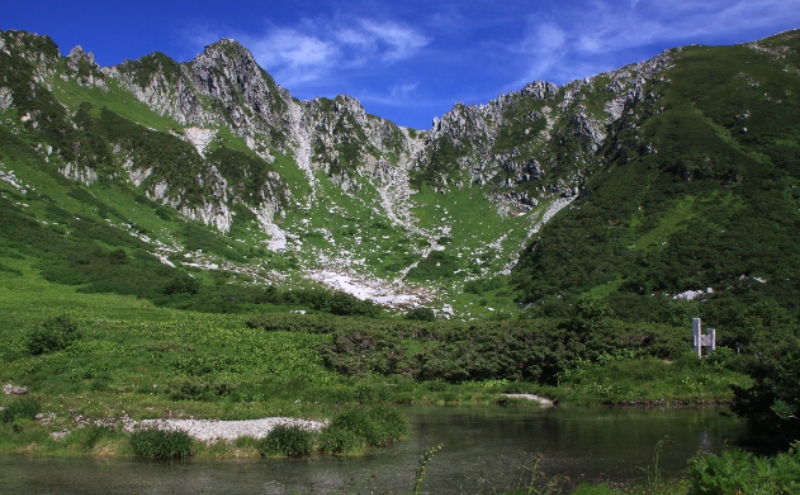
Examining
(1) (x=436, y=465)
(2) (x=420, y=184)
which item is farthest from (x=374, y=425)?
(2) (x=420, y=184)

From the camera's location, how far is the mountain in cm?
6944

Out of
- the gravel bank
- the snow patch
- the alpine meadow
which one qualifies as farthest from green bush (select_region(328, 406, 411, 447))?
the snow patch

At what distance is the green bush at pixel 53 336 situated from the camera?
3388 centimetres

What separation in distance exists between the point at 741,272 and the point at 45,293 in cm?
7308

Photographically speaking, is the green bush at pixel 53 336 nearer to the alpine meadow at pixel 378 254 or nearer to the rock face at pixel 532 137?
the alpine meadow at pixel 378 254

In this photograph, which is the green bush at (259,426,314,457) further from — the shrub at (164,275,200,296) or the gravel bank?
the shrub at (164,275,200,296)

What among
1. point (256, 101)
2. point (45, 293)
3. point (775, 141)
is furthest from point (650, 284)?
point (256, 101)

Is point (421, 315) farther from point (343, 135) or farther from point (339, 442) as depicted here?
point (343, 135)

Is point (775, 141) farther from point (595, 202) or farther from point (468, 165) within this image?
point (468, 165)

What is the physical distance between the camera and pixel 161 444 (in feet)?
64.1

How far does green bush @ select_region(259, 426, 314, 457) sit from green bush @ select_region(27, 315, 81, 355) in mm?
21388

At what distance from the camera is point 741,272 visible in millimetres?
62938

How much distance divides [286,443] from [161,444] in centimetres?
434

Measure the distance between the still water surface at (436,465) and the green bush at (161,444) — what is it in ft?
1.76
